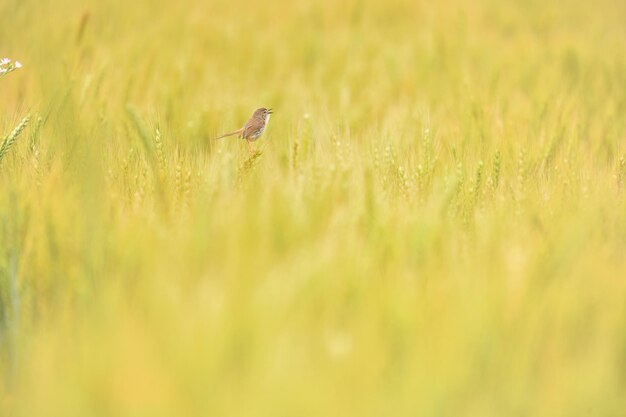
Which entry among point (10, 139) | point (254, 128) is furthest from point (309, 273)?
point (254, 128)

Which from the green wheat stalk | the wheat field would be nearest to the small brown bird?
the wheat field

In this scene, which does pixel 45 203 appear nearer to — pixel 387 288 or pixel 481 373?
pixel 387 288

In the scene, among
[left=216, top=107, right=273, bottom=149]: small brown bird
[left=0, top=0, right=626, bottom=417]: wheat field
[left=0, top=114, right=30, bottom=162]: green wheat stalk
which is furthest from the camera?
[left=216, top=107, right=273, bottom=149]: small brown bird

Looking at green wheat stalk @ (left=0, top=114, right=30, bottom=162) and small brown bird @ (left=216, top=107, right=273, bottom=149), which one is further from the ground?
green wheat stalk @ (left=0, top=114, right=30, bottom=162)

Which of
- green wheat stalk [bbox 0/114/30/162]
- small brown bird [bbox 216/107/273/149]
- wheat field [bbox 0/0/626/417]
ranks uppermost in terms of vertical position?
green wheat stalk [bbox 0/114/30/162]

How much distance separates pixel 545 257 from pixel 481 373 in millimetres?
408

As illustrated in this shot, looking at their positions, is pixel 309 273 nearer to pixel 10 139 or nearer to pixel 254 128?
pixel 10 139

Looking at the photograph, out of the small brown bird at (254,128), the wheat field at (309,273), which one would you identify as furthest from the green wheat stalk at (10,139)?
the small brown bird at (254,128)

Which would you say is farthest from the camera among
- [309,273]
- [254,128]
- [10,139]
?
[254,128]

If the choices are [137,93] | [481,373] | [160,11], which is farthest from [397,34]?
[481,373]

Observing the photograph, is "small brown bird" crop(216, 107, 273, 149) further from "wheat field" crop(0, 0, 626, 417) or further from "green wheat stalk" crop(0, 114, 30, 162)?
"green wheat stalk" crop(0, 114, 30, 162)

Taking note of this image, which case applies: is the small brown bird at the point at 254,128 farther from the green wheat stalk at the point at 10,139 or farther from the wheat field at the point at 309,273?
the green wheat stalk at the point at 10,139

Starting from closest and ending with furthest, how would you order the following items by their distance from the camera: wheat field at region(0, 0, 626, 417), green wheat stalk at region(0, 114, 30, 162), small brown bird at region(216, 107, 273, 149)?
wheat field at region(0, 0, 626, 417) < green wheat stalk at region(0, 114, 30, 162) < small brown bird at region(216, 107, 273, 149)

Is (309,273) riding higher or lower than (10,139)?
lower
